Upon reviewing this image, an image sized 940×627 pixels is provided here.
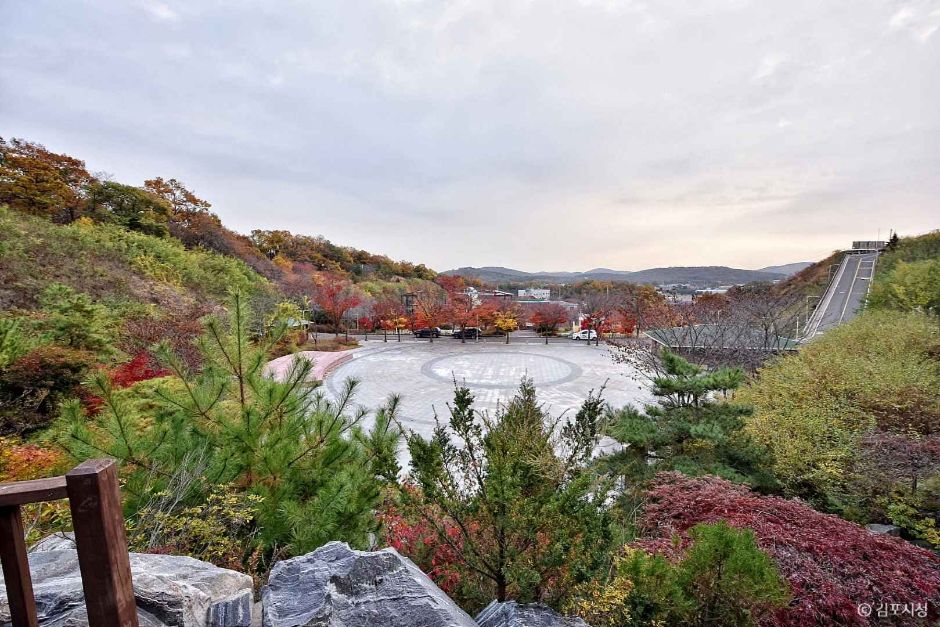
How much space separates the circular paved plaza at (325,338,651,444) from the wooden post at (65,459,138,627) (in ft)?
22.6

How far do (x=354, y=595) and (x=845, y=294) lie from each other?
36.8 meters

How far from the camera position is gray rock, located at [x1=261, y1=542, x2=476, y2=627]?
1.94m

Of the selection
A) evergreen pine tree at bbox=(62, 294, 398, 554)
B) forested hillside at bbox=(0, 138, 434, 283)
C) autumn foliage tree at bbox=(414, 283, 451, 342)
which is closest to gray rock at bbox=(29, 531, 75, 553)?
evergreen pine tree at bbox=(62, 294, 398, 554)

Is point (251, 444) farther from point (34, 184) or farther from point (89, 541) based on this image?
point (34, 184)

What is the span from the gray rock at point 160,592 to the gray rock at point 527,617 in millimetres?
1442

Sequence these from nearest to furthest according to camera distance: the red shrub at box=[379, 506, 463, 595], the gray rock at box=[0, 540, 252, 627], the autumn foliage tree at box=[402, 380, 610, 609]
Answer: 1. the gray rock at box=[0, 540, 252, 627]
2. the autumn foliage tree at box=[402, 380, 610, 609]
3. the red shrub at box=[379, 506, 463, 595]

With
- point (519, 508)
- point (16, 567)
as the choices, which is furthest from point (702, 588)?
point (16, 567)

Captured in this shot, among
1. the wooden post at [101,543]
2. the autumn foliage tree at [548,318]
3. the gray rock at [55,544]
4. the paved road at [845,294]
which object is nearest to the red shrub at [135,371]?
the gray rock at [55,544]

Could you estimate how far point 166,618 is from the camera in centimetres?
171

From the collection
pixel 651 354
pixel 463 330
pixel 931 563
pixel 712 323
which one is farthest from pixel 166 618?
pixel 463 330

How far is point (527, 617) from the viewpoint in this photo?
2053 mm

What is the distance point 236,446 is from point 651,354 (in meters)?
10.2

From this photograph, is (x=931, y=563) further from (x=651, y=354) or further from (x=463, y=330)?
(x=463, y=330)

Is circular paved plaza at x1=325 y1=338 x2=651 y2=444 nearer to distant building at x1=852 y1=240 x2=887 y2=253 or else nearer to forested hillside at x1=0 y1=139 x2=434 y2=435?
forested hillside at x1=0 y1=139 x2=434 y2=435
